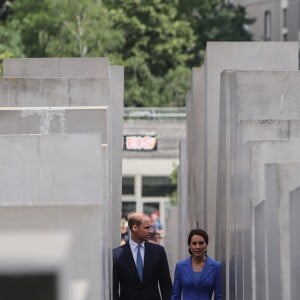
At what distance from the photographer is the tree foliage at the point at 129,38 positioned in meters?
53.5

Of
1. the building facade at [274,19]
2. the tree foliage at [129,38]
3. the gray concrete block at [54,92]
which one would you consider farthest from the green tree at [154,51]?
the gray concrete block at [54,92]

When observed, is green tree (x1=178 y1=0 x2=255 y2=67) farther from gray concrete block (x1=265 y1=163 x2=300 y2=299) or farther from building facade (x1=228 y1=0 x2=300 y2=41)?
gray concrete block (x1=265 y1=163 x2=300 y2=299)

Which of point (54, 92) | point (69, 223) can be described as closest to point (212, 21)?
point (54, 92)

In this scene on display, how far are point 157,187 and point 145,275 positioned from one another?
36564 millimetres

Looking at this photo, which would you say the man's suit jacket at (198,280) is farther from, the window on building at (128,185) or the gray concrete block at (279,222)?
the window on building at (128,185)

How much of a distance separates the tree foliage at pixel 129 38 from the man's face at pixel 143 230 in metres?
39.6

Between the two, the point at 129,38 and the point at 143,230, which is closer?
the point at 143,230

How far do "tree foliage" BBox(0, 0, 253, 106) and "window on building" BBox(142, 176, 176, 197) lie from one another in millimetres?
5396

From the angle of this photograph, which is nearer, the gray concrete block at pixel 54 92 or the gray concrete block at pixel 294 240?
the gray concrete block at pixel 294 240

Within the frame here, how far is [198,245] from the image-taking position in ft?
42.2

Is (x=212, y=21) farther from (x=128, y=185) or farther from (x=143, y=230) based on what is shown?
(x=143, y=230)

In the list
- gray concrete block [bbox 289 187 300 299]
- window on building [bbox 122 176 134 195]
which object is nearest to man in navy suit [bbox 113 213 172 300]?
gray concrete block [bbox 289 187 300 299]

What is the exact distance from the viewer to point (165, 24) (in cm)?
5738

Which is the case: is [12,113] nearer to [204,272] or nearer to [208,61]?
[204,272]
